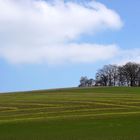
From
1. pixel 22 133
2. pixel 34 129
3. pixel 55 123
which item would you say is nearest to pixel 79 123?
pixel 55 123

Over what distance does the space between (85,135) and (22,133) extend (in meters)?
4.71

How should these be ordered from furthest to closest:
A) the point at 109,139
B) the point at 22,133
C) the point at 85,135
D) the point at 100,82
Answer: the point at 100,82 < the point at 22,133 < the point at 85,135 < the point at 109,139

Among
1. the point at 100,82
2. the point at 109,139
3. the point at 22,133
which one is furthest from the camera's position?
the point at 100,82

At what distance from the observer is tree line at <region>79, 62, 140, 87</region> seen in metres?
170

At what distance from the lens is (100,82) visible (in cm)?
18062

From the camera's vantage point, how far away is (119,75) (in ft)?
568

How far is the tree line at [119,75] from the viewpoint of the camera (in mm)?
169500

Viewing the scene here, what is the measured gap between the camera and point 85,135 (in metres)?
28.7

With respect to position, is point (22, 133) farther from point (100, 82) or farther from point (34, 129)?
point (100, 82)

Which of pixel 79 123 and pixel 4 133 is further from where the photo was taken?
pixel 79 123

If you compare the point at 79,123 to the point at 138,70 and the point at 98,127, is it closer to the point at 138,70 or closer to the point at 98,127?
the point at 98,127

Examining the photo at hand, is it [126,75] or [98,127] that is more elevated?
[126,75]

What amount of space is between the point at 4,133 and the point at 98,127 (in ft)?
23.0

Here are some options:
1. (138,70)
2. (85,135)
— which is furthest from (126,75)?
(85,135)
